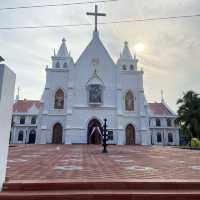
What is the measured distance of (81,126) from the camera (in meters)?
26.8

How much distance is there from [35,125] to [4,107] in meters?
38.7

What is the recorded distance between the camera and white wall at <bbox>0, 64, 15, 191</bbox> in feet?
11.6

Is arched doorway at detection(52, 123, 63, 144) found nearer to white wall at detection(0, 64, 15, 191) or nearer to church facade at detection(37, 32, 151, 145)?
church facade at detection(37, 32, 151, 145)

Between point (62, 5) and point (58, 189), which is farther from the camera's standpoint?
point (62, 5)

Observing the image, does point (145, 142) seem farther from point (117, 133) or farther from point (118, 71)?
point (118, 71)

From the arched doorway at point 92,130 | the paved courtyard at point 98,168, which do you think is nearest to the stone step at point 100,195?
the paved courtyard at point 98,168

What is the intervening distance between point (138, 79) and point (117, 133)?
27.5 ft

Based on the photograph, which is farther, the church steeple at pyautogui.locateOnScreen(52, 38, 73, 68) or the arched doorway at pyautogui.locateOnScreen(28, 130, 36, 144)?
the arched doorway at pyautogui.locateOnScreen(28, 130, 36, 144)

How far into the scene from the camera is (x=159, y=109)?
1829 inches

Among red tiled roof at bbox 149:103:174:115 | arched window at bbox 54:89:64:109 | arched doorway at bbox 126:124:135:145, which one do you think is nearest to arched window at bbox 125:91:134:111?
arched doorway at bbox 126:124:135:145

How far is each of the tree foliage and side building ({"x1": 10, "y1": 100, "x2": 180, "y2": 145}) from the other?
631cm

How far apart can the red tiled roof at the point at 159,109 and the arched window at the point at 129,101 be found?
712 inches

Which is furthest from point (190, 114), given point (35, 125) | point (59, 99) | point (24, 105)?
point (24, 105)

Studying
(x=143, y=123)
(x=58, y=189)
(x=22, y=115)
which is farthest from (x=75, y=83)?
(x=58, y=189)
